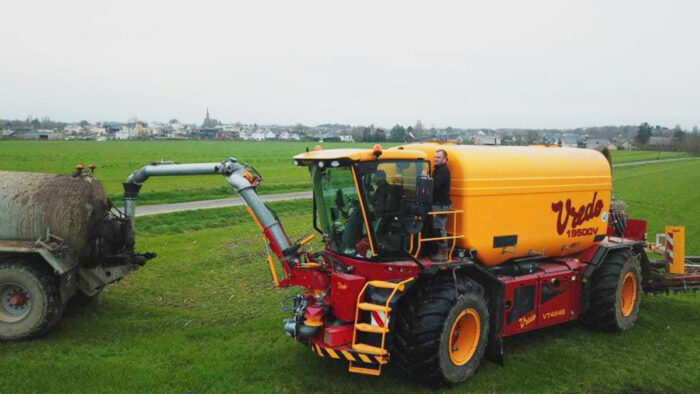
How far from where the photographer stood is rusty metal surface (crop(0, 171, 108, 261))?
950 centimetres

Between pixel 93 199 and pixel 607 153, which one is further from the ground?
pixel 607 153

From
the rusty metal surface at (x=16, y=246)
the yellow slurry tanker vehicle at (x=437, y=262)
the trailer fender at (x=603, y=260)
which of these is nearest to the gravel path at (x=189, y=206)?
the rusty metal surface at (x=16, y=246)

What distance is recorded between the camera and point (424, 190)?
24.9ft

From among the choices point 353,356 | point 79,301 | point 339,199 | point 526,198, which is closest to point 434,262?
point 339,199

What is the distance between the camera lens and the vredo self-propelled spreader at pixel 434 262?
7.53 meters

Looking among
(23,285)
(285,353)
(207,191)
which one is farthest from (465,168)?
(207,191)

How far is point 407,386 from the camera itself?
25.2ft

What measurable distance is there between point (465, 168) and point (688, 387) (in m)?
4.32

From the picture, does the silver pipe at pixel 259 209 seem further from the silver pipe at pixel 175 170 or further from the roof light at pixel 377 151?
the roof light at pixel 377 151

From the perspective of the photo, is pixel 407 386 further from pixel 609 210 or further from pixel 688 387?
pixel 609 210

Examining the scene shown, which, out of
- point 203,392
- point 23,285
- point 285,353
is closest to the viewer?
point 203,392

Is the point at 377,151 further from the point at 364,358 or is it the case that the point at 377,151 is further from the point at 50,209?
the point at 50,209

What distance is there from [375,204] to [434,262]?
1.18 metres

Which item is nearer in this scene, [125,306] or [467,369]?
[467,369]
